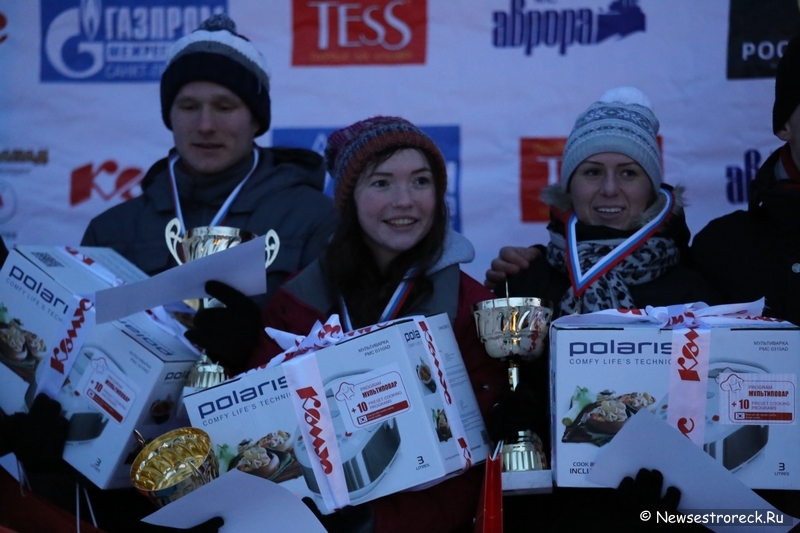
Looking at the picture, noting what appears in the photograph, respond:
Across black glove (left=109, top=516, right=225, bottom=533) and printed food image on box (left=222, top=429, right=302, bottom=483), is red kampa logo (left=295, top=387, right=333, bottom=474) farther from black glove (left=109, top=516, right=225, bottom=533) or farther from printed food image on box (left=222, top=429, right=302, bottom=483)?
black glove (left=109, top=516, right=225, bottom=533)

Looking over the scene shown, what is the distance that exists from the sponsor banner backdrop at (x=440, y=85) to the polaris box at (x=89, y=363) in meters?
1.31

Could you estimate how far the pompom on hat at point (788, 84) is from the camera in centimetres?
286

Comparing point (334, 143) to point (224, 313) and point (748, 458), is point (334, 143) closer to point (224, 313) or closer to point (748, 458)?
point (224, 313)

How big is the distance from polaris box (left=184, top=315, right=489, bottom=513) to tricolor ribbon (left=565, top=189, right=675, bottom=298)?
0.63m

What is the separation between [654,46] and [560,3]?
0.39 meters

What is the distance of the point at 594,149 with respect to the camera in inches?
115

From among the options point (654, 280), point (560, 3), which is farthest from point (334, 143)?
point (560, 3)

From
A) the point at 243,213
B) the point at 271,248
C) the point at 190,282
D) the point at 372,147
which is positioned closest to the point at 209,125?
the point at 243,213

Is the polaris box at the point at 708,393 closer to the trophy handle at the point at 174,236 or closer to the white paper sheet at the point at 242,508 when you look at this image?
the white paper sheet at the point at 242,508

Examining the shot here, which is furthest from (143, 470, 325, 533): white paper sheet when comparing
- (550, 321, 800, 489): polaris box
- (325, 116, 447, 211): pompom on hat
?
(325, 116, 447, 211): pompom on hat

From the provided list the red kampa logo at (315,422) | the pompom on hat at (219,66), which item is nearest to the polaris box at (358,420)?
the red kampa logo at (315,422)

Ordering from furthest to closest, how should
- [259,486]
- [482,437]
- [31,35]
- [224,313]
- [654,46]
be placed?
[31,35], [654,46], [224,313], [482,437], [259,486]

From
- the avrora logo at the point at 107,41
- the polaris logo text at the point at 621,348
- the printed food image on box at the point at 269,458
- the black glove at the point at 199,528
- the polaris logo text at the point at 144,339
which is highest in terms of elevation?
the avrora logo at the point at 107,41

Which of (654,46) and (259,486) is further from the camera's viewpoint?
(654,46)
